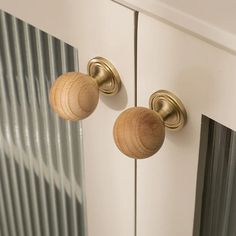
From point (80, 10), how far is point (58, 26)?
0.05 metres

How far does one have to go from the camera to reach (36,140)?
0.70 meters

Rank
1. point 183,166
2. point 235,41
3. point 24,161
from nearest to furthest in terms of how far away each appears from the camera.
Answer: point 235,41
point 183,166
point 24,161

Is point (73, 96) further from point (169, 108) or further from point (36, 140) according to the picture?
point (36, 140)

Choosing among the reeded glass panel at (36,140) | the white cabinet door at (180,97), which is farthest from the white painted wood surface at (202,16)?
the reeded glass panel at (36,140)

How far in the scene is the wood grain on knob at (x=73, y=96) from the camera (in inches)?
17.9

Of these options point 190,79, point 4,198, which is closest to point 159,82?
point 190,79

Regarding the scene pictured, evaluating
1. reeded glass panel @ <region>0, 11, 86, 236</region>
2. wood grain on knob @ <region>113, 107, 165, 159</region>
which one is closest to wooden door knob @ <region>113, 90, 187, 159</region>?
wood grain on knob @ <region>113, 107, 165, 159</region>

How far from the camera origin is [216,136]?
456 mm

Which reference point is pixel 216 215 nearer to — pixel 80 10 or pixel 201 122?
pixel 201 122

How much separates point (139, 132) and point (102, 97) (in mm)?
105

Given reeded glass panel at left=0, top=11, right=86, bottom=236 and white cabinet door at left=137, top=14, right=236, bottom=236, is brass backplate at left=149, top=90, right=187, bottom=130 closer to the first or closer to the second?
white cabinet door at left=137, top=14, right=236, bottom=236

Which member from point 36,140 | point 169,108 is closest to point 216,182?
point 169,108

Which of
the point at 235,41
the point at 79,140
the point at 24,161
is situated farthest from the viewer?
the point at 24,161

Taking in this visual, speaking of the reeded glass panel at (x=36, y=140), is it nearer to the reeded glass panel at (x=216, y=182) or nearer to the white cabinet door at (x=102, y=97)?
the white cabinet door at (x=102, y=97)
